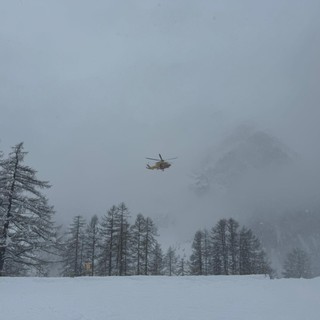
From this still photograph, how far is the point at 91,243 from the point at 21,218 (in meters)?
21.1

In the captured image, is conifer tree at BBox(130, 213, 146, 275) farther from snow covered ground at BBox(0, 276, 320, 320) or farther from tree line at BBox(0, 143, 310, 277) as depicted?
snow covered ground at BBox(0, 276, 320, 320)

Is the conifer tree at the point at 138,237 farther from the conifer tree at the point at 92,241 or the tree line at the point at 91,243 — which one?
the conifer tree at the point at 92,241

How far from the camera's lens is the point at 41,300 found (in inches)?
680

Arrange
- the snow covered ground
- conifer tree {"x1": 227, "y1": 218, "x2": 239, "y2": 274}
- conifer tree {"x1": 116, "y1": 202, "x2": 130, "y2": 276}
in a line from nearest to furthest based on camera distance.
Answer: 1. the snow covered ground
2. conifer tree {"x1": 116, "y1": 202, "x2": 130, "y2": 276}
3. conifer tree {"x1": 227, "y1": 218, "x2": 239, "y2": 274}

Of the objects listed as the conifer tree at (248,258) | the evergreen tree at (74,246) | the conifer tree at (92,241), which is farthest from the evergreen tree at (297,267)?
the evergreen tree at (74,246)

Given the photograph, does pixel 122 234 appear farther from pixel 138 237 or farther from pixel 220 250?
pixel 220 250

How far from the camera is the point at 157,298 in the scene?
60.9ft

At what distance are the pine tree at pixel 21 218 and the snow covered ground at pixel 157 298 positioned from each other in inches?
299

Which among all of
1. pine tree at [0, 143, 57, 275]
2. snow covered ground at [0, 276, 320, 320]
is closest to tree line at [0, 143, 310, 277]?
pine tree at [0, 143, 57, 275]

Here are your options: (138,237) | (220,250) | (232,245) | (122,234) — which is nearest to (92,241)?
(138,237)

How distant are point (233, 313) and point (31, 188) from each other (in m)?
19.6

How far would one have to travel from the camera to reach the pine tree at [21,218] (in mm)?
29375

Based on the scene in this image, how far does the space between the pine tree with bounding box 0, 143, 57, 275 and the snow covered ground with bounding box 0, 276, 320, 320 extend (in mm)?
7591

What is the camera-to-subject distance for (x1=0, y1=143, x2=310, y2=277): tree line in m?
29.8
